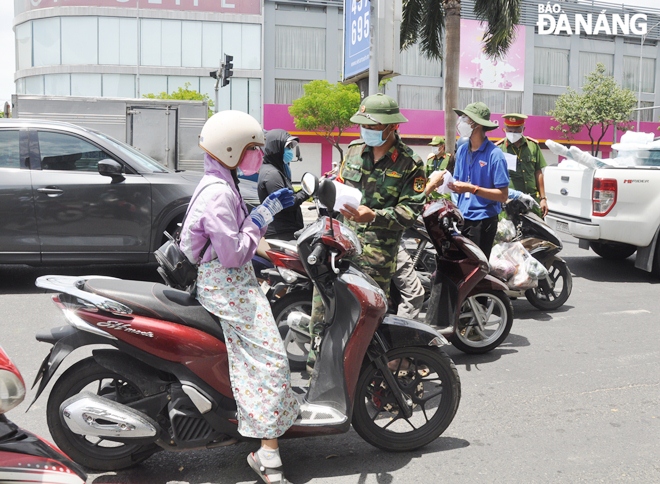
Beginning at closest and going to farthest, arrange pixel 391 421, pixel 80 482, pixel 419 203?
pixel 80 482, pixel 391 421, pixel 419 203

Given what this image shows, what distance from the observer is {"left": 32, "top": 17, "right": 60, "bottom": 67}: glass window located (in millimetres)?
45594

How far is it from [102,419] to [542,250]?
200 inches

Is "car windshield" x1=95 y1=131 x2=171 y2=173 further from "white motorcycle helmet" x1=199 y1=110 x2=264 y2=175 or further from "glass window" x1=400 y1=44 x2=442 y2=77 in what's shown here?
"glass window" x1=400 y1=44 x2=442 y2=77

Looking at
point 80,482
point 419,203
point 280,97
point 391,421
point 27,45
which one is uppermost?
point 27,45

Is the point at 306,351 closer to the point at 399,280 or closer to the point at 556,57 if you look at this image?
the point at 399,280

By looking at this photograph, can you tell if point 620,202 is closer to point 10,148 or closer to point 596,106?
point 10,148

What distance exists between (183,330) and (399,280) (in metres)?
2.38

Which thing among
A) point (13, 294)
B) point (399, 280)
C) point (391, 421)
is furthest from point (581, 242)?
point (13, 294)

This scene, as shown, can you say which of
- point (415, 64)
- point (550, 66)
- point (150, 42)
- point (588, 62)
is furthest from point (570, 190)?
point (588, 62)

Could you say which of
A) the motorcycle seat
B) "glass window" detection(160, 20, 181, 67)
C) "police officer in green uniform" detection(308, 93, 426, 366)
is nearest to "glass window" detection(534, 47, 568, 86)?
"glass window" detection(160, 20, 181, 67)

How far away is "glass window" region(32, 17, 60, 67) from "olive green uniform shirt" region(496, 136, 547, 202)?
43.0 m

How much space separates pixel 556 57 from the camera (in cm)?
5162

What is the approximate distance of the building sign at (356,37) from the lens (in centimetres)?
959

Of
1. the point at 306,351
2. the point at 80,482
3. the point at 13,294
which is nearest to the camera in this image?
the point at 80,482
